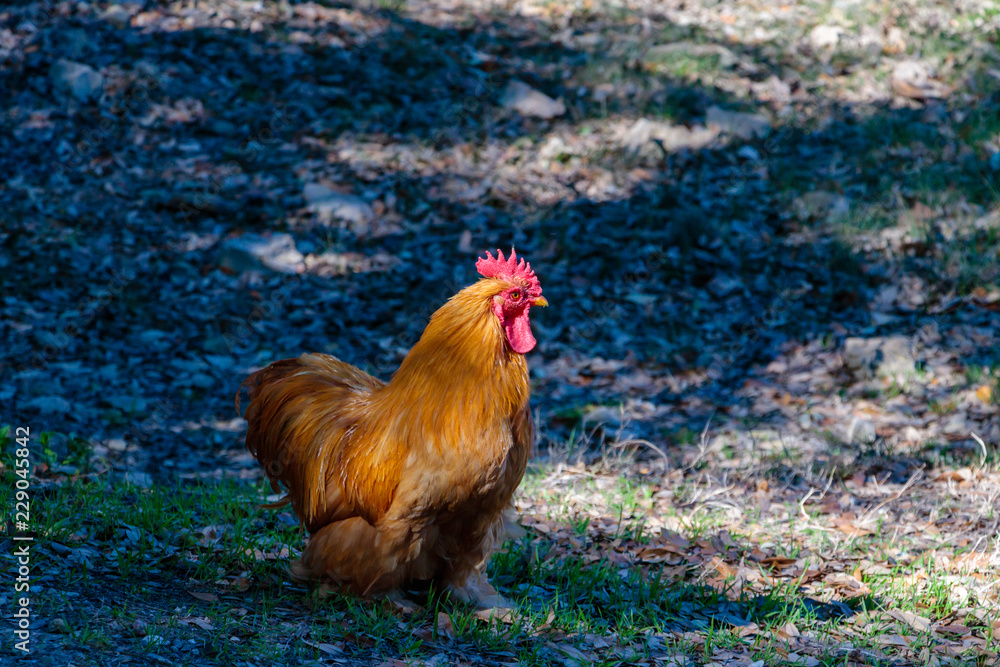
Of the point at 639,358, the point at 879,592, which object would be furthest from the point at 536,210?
the point at 879,592

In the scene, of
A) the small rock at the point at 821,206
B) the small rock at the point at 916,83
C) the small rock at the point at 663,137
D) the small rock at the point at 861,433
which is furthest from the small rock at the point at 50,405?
the small rock at the point at 916,83

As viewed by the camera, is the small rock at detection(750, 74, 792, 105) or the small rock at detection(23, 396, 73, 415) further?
the small rock at detection(750, 74, 792, 105)

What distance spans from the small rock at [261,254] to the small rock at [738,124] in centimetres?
457

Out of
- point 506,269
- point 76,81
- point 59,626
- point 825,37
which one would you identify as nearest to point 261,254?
point 76,81

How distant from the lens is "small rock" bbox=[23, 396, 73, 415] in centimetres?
643

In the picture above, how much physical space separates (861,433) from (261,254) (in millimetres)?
5413

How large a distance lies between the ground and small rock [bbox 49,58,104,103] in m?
0.03

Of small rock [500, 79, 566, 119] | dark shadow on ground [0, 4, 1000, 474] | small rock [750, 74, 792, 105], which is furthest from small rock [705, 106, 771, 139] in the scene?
small rock [500, 79, 566, 119]

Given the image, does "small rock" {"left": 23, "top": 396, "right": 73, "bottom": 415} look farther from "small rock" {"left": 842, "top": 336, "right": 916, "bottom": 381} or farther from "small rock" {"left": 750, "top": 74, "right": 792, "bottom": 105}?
"small rock" {"left": 750, "top": 74, "right": 792, "bottom": 105}

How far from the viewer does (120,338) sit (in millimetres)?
7531

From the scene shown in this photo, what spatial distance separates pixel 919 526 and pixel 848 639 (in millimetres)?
1522

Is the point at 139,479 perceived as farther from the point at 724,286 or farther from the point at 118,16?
the point at 118,16

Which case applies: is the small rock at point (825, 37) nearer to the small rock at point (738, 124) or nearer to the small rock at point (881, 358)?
the small rock at point (738, 124)

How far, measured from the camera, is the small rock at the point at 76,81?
9547 millimetres
